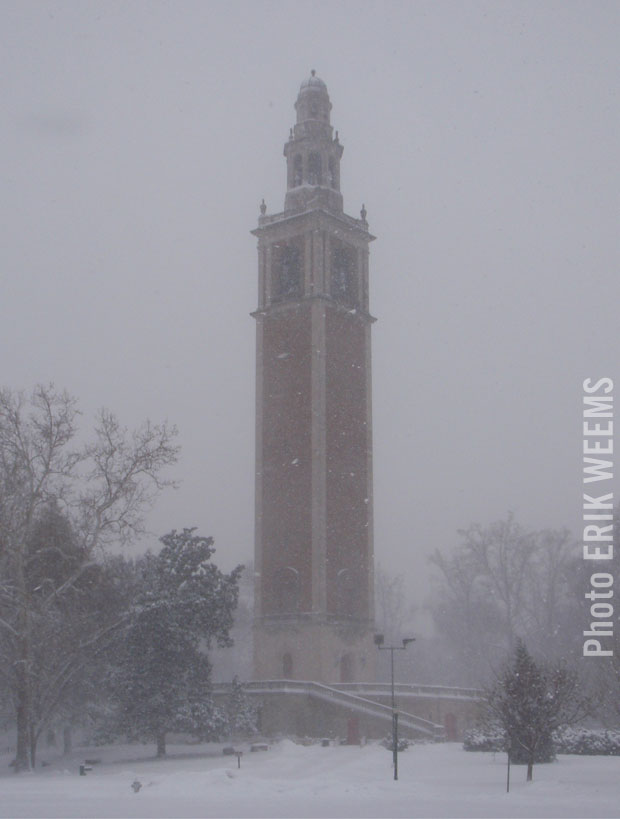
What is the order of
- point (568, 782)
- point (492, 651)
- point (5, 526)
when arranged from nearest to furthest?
point (568, 782) < point (5, 526) < point (492, 651)

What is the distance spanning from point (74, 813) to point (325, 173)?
152 feet

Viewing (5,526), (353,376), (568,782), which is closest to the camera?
(568,782)

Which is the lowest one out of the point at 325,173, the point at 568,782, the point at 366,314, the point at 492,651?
the point at 492,651

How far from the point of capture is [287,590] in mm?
55375

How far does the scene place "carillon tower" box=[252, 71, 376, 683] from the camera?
54.6m

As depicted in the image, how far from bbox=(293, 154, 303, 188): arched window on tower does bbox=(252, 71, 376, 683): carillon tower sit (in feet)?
0.24

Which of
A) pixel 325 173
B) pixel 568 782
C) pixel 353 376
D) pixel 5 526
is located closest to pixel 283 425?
pixel 353 376

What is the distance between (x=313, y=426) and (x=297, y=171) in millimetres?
15921

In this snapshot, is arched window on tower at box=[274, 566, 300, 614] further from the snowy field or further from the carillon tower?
the snowy field

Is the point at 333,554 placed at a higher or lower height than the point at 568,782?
higher

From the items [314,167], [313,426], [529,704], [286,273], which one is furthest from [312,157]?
[529,704]

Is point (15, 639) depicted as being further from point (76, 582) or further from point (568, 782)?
point (568, 782)

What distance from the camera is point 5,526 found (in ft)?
119

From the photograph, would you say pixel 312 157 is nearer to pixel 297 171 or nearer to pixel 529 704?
pixel 297 171
